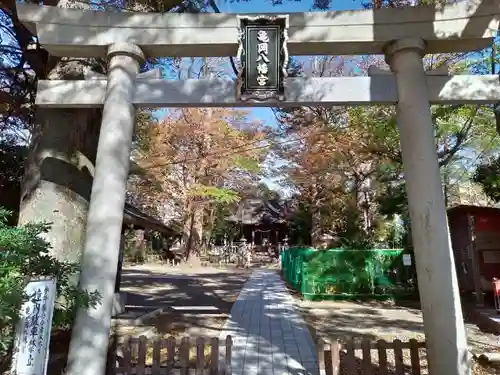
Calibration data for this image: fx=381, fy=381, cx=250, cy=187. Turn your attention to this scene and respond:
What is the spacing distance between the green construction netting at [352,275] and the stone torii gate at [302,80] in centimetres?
738

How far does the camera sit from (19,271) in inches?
116

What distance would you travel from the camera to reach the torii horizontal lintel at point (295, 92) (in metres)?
4.58

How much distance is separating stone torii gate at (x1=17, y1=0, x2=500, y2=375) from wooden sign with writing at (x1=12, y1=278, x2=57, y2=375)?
3.36ft

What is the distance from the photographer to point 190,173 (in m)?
23.0

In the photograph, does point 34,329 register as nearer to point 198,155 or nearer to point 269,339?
point 269,339

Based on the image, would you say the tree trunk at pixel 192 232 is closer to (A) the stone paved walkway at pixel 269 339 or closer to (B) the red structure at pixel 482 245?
(A) the stone paved walkway at pixel 269 339

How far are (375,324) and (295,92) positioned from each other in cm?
562

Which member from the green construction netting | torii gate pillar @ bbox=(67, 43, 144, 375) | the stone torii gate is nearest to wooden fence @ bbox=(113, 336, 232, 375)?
torii gate pillar @ bbox=(67, 43, 144, 375)

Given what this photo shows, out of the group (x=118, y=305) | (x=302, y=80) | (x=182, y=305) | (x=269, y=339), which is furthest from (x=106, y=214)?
(x=182, y=305)

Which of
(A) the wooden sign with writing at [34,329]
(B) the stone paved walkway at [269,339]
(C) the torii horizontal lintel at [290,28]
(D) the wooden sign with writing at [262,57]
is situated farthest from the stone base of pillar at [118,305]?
(D) the wooden sign with writing at [262,57]

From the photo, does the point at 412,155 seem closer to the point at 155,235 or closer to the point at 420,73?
the point at 420,73

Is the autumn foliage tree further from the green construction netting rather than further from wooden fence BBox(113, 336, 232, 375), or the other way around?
wooden fence BBox(113, 336, 232, 375)

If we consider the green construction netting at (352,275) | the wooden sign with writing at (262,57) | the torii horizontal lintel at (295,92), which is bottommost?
the green construction netting at (352,275)

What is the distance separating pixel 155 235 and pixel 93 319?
1173 inches
